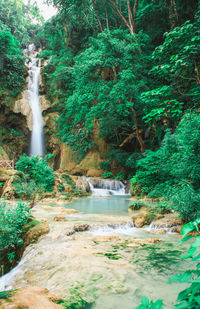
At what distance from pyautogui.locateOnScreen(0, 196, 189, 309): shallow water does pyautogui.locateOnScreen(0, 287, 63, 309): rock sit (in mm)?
291

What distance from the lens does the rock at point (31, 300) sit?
1762mm

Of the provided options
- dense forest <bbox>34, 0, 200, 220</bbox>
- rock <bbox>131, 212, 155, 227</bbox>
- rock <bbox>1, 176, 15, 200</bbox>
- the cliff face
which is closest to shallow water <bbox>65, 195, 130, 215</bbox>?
dense forest <bbox>34, 0, 200, 220</bbox>

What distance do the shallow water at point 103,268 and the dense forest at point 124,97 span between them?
0.77 metres

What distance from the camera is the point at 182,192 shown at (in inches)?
187

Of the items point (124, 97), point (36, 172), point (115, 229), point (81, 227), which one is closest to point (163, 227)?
point (115, 229)

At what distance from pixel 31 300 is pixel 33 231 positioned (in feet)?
8.08

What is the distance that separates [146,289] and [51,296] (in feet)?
3.70

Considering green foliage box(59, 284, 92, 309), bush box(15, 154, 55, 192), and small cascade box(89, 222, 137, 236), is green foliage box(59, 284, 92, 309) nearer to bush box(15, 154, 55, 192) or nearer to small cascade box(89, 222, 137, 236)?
small cascade box(89, 222, 137, 236)

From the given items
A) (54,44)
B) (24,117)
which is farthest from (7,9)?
(24,117)

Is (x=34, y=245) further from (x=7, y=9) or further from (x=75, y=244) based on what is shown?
(x=7, y=9)

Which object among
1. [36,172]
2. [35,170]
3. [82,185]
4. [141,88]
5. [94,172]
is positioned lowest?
[82,185]

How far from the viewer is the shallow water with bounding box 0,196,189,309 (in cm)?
235

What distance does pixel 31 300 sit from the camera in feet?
6.16

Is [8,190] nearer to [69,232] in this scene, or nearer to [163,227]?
[69,232]
